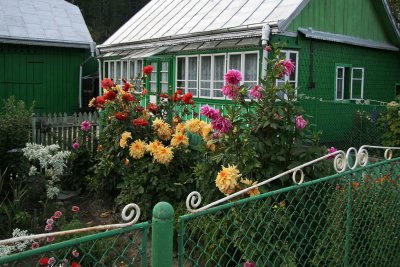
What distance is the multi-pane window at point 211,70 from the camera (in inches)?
427

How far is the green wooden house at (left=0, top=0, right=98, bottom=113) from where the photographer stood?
16.0 m

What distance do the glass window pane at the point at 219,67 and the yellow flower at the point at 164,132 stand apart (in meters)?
6.21

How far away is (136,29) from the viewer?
54.2ft

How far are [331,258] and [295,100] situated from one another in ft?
5.10

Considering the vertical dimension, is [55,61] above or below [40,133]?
above

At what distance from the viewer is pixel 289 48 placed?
34.4ft

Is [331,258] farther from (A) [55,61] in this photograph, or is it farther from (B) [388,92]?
(A) [55,61]

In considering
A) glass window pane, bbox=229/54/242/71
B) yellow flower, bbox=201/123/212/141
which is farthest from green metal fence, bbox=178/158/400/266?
glass window pane, bbox=229/54/242/71

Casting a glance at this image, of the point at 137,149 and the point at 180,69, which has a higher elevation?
the point at 180,69

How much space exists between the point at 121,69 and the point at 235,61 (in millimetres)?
6280

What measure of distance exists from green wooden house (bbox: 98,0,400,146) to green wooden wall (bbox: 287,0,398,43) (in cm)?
2

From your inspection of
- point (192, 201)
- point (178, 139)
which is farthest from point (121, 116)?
point (192, 201)

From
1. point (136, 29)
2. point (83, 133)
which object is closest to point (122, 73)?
point (136, 29)

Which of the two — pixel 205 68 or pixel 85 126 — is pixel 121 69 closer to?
pixel 205 68
